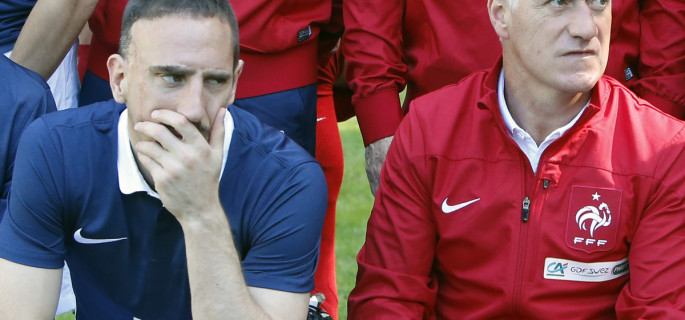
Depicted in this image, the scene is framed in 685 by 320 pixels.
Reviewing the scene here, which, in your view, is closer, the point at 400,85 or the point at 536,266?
the point at 536,266

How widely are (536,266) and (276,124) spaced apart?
1.32 meters

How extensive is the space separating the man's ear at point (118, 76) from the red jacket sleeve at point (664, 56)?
1.87m

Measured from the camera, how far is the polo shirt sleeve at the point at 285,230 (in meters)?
3.51

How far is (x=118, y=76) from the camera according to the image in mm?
3596

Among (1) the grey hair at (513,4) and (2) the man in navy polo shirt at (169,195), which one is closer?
(2) the man in navy polo shirt at (169,195)

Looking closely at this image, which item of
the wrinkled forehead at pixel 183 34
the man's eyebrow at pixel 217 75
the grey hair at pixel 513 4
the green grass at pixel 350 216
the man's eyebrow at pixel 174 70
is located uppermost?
the wrinkled forehead at pixel 183 34

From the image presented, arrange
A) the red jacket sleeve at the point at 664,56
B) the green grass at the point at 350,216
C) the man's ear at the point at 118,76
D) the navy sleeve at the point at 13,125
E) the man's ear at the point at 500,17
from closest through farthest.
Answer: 1. the man's ear at the point at 118,76
2. the man's ear at the point at 500,17
3. the navy sleeve at the point at 13,125
4. the red jacket sleeve at the point at 664,56
5. the green grass at the point at 350,216

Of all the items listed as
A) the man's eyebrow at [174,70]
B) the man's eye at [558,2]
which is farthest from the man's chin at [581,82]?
the man's eyebrow at [174,70]

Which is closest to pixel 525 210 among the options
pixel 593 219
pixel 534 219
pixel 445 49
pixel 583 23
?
pixel 534 219

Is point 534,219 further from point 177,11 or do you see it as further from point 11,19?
point 11,19

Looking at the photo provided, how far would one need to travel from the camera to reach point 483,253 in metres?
3.64

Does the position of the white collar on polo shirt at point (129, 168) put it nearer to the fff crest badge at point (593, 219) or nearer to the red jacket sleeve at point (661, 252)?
the fff crest badge at point (593, 219)

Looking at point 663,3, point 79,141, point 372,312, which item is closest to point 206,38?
point 79,141

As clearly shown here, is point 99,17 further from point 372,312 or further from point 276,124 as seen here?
point 372,312
